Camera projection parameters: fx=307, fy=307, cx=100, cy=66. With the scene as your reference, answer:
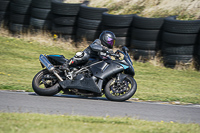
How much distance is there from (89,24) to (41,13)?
109 inches

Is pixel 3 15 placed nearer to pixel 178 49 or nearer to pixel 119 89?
pixel 178 49

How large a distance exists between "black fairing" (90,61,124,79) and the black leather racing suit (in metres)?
0.23

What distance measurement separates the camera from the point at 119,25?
12.5 metres

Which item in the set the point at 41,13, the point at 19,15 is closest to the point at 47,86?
the point at 41,13

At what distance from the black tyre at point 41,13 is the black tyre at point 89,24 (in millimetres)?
1969

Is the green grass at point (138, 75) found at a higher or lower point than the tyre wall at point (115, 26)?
lower

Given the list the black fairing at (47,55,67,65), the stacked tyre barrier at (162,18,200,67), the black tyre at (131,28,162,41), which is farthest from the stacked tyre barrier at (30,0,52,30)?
the black fairing at (47,55,67,65)

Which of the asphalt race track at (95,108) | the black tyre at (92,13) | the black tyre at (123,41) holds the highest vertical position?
the black tyre at (92,13)

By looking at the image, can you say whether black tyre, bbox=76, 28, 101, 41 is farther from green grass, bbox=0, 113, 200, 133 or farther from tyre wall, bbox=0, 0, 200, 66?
green grass, bbox=0, 113, 200, 133

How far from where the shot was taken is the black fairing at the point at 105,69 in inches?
265

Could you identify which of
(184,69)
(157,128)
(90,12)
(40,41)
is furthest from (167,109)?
(40,41)

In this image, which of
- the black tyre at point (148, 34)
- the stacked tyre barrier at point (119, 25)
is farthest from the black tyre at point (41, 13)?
the black tyre at point (148, 34)

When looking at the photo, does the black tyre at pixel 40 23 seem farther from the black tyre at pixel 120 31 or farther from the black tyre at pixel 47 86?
the black tyre at pixel 47 86

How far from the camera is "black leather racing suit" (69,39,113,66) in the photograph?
685 cm
